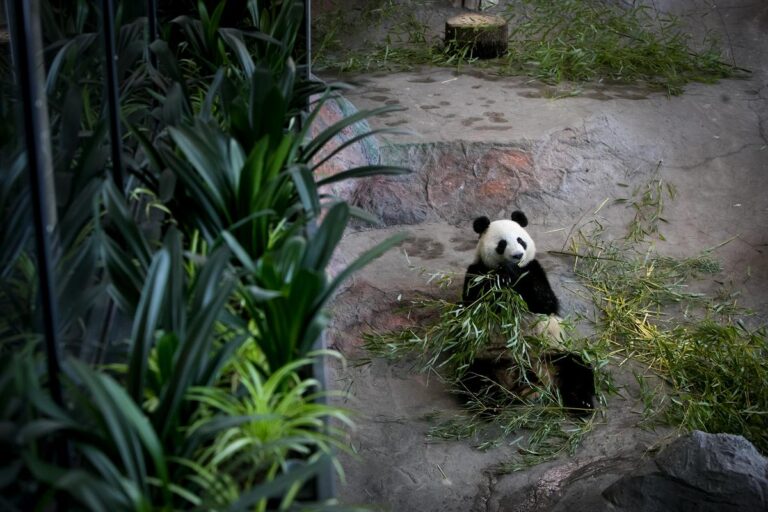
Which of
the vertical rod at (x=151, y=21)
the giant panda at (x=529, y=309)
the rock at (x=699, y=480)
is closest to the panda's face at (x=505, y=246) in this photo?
the giant panda at (x=529, y=309)

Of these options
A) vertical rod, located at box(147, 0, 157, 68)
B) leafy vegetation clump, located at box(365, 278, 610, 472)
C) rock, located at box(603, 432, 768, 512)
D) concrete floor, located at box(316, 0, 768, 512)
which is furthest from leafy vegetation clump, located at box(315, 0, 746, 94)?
rock, located at box(603, 432, 768, 512)

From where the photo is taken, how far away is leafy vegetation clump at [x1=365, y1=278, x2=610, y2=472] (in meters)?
4.29

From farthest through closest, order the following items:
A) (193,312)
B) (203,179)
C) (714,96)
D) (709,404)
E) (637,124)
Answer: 1. (714,96)
2. (637,124)
3. (709,404)
4. (203,179)
5. (193,312)

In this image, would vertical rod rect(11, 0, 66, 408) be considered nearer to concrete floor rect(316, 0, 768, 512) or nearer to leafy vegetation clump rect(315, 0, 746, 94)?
concrete floor rect(316, 0, 768, 512)

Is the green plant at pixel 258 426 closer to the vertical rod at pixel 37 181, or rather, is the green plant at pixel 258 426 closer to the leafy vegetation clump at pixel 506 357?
the vertical rod at pixel 37 181

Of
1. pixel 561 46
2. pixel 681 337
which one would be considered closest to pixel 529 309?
pixel 681 337

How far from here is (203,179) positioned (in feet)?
10.2

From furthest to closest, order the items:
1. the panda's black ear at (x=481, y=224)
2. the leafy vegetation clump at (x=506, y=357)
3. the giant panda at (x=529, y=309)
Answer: the panda's black ear at (x=481, y=224) < the giant panda at (x=529, y=309) < the leafy vegetation clump at (x=506, y=357)

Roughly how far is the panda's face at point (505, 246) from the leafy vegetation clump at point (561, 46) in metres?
3.16

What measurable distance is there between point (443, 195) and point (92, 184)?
378 centimetres

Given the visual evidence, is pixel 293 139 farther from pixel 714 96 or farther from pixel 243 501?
pixel 714 96

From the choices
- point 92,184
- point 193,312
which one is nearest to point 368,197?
point 92,184

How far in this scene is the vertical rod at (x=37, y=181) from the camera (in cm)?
209

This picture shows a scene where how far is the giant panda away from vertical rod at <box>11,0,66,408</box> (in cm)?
278
